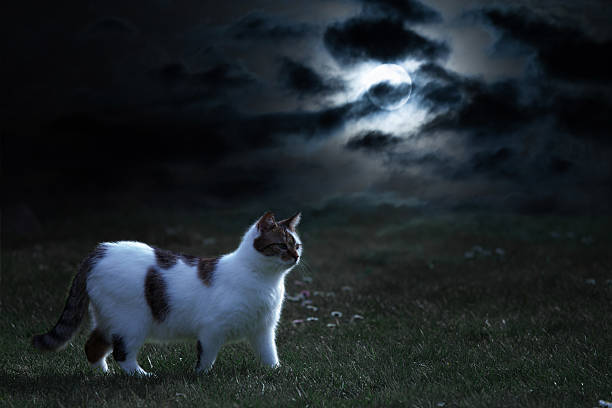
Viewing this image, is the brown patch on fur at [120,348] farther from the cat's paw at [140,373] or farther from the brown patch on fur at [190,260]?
the brown patch on fur at [190,260]

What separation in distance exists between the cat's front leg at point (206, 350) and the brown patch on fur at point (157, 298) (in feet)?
1.56

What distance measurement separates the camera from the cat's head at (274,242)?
5879 mm

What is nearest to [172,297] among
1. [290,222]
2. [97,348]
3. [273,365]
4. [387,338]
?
[97,348]

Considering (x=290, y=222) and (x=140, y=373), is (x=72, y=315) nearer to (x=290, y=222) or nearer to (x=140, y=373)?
(x=140, y=373)

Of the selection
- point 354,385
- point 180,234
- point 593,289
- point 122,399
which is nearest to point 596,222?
point 593,289

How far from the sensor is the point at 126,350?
18.7 ft

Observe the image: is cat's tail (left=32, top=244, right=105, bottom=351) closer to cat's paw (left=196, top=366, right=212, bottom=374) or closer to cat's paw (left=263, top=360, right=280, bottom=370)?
cat's paw (left=196, top=366, right=212, bottom=374)

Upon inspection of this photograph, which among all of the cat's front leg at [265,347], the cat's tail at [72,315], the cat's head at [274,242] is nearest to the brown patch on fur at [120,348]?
the cat's tail at [72,315]

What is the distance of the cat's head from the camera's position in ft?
19.3

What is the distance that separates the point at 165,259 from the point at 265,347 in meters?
1.50

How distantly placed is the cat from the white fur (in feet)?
0.03

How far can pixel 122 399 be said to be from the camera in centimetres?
503

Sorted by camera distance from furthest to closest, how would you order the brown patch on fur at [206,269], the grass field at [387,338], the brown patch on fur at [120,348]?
the brown patch on fur at [206,269] < the brown patch on fur at [120,348] < the grass field at [387,338]

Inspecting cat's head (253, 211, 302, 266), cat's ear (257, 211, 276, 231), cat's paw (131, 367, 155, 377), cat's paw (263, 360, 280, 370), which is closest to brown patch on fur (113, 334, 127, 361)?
cat's paw (131, 367, 155, 377)
